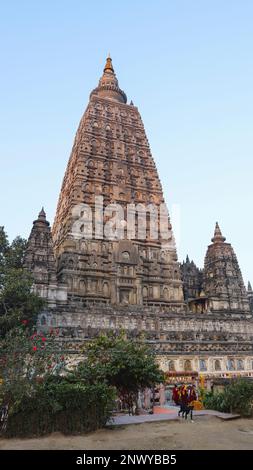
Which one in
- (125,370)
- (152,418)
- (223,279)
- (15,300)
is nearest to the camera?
(152,418)

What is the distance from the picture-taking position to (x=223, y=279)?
180 ft

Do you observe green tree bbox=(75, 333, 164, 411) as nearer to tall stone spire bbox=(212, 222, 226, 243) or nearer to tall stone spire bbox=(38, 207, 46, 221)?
tall stone spire bbox=(38, 207, 46, 221)

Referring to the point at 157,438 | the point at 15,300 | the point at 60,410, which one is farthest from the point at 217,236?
the point at 60,410

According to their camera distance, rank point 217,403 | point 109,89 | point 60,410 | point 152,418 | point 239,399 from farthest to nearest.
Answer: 1. point 109,89
2. point 217,403
3. point 239,399
4. point 152,418
5. point 60,410

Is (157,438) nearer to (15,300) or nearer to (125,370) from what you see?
(125,370)

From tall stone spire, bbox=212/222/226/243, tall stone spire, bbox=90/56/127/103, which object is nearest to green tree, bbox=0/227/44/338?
tall stone spire, bbox=212/222/226/243

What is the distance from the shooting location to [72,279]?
46.4 m

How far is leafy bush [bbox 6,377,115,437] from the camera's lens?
13656 mm

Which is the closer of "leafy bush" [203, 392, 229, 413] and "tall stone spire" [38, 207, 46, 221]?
"leafy bush" [203, 392, 229, 413]

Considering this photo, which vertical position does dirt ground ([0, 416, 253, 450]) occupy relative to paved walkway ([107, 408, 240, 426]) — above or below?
below

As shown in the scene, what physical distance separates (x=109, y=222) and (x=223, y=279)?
19.8 metres

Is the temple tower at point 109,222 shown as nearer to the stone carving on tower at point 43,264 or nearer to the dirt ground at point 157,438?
the stone carving on tower at point 43,264

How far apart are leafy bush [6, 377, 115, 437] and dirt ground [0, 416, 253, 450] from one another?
39 cm
